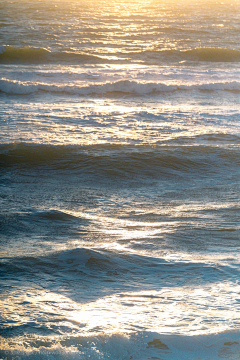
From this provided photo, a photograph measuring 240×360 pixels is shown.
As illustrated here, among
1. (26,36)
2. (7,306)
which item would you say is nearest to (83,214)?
(7,306)

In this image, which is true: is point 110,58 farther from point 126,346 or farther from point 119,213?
point 126,346

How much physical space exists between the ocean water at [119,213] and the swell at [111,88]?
59 millimetres

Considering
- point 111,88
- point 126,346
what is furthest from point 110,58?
point 126,346

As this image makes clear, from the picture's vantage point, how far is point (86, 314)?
195cm

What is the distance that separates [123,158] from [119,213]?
2.18 metres

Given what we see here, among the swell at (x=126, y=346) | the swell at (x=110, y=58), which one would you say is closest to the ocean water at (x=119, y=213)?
the swell at (x=126, y=346)

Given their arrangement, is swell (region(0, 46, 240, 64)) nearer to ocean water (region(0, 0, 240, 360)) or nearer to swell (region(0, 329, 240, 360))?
ocean water (region(0, 0, 240, 360))

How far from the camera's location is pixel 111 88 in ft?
37.7

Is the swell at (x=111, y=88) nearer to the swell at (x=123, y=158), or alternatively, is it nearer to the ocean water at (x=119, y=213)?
the ocean water at (x=119, y=213)

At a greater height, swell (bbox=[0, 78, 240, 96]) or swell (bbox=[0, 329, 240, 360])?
swell (bbox=[0, 78, 240, 96])

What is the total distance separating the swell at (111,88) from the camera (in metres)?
11.0

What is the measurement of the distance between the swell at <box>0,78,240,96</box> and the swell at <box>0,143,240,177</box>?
4954 millimetres

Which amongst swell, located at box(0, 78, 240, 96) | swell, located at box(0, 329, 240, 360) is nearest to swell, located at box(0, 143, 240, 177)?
swell, located at box(0, 329, 240, 360)

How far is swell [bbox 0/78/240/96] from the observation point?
1099 centimetres
